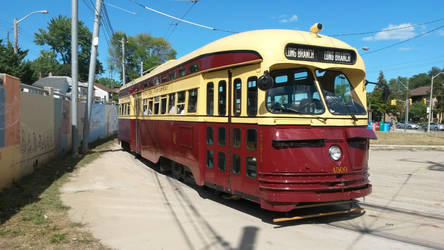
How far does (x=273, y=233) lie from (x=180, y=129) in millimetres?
3548

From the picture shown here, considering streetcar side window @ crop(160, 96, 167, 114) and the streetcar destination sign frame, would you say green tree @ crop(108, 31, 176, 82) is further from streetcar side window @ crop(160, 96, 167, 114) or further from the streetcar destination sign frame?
the streetcar destination sign frame

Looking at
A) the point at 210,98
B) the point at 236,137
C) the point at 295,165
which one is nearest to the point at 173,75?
the point at 210,98

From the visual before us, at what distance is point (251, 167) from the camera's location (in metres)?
5.89

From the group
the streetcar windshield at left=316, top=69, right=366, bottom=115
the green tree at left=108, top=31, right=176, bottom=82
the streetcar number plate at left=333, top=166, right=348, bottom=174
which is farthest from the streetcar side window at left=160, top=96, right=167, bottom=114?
the green tree at left=108, top=31, right=176, bottom=82

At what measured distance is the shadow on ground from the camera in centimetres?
633

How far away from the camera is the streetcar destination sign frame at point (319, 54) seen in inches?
224

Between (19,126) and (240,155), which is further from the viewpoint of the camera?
(19,126)

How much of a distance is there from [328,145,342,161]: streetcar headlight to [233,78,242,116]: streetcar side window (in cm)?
168

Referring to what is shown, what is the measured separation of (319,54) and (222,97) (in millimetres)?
1910

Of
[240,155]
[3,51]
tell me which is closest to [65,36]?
[3,51]

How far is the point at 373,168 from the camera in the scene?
12.8m

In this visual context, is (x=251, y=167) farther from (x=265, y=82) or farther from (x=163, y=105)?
(x=163, y=105)

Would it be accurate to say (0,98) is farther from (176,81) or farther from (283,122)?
(283,122)

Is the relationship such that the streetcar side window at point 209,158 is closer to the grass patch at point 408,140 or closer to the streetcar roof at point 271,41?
the streetcar roof at point 271,41
